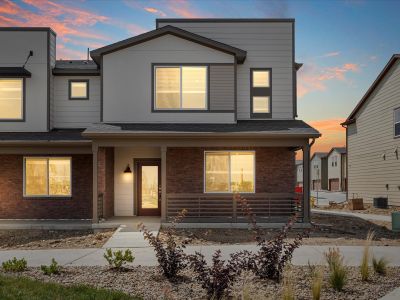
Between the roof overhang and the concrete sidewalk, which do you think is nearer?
the concrete sidewalk

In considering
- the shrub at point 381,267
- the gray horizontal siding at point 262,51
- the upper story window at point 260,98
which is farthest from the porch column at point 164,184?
the shrub at point 381,267

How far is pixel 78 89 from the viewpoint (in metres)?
19.2

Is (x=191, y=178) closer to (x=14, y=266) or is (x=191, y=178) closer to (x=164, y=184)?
(x=164, y=184)

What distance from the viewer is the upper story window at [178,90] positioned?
1775cm

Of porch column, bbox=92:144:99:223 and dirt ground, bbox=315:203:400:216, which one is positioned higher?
porch column, bbox=92:144:99:223

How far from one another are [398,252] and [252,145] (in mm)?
6361

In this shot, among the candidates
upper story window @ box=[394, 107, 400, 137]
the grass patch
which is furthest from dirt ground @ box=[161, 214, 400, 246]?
upper story window @ box=[394, 107, 400, 137]

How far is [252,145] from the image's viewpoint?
651 inches

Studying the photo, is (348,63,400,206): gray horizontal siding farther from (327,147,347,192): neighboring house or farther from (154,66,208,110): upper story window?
(327,147,347,192): neighboring house

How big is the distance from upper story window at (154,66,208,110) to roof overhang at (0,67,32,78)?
5121 millimetres

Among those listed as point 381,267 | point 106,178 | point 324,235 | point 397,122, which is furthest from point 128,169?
point 397,122

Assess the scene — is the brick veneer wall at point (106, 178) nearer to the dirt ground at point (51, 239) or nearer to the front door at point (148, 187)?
the front door at point (148, 187)

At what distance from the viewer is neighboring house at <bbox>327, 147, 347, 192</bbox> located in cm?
5842

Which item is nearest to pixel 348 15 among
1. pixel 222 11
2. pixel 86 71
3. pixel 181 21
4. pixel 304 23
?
pixel 304 23
